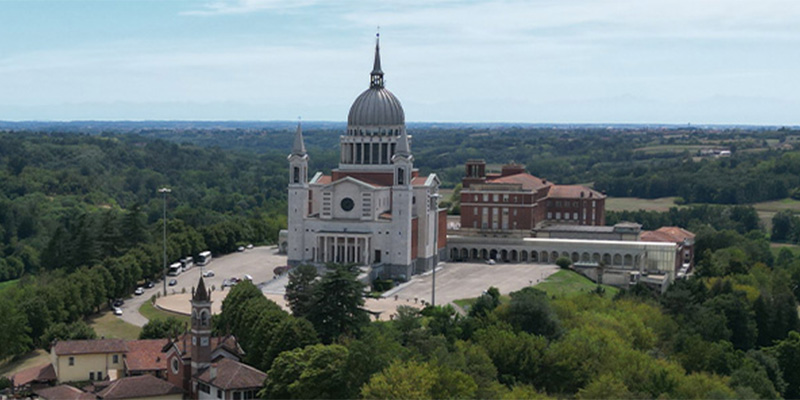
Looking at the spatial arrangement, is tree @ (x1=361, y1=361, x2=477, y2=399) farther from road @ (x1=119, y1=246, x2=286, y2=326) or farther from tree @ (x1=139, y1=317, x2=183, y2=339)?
road @ (x1=119, y1=246, x2=286, y2=326)

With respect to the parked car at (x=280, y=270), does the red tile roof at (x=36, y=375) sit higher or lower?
lower

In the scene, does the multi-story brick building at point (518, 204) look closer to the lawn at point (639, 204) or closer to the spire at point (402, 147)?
the spire at point (402, 147)

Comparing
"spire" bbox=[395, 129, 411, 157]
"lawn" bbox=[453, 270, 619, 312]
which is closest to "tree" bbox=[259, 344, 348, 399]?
"lawn" bbox=[453, 270, 619, 312]

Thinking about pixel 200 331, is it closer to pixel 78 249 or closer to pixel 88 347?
pixel 88 347

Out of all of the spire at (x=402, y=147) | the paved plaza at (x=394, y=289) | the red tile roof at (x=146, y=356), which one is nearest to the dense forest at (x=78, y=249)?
the paved plaza at (x=394, y=289)

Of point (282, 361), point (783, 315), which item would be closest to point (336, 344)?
point (282, 361)

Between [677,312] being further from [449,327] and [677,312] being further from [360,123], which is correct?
[360,123]

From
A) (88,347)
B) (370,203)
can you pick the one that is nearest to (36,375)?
(88,347)
